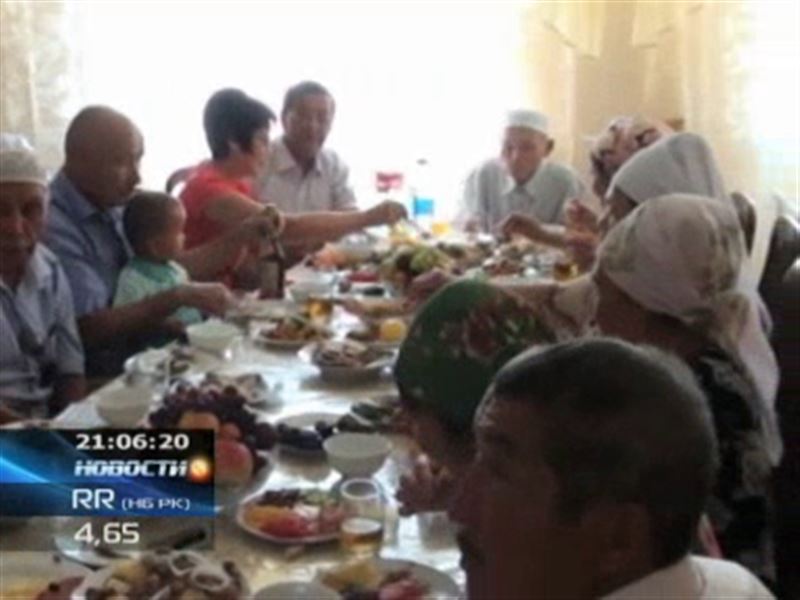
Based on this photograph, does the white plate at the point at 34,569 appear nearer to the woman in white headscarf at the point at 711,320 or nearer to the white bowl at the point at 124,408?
the white bowl at the point at 124,408

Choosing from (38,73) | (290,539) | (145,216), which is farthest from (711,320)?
(38,73)

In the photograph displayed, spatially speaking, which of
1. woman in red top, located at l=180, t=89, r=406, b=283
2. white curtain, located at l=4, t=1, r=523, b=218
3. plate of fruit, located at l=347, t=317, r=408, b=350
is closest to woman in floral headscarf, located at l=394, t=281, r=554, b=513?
plate of fruit, located at l=347, t=317, r=408, b=350

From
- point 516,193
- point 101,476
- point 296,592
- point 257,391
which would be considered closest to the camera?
point 296,592

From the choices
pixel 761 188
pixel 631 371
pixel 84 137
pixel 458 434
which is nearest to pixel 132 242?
pixel 84 137

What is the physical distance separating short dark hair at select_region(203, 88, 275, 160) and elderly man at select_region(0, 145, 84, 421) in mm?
999

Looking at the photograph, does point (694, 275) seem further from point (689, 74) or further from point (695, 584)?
point (689, 74)

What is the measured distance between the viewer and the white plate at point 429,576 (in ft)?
4.52

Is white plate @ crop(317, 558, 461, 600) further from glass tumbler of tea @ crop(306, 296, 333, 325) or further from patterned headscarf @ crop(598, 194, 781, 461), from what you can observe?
A: glass tumbler of tea @ crop(306, 296, 333, 325)

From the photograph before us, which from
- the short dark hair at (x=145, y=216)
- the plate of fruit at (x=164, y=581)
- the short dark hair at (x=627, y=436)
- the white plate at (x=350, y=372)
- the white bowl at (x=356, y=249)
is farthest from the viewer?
the white bowl at (x=356, y=249)

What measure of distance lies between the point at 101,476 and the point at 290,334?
1002 millimetres

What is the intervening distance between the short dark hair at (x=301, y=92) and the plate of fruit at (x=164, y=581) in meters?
2.61

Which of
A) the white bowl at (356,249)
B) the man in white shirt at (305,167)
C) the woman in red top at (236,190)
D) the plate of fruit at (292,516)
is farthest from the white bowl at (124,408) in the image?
the man in white shirt at (305,167)

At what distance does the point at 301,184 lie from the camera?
3.96m

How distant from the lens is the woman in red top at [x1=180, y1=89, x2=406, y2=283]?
3.29 meters
